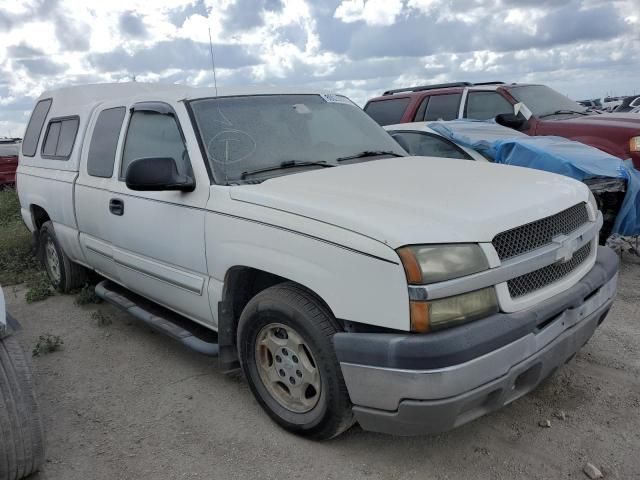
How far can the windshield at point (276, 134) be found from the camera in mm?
3541

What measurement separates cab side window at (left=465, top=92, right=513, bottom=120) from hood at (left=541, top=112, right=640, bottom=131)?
2.27 ft

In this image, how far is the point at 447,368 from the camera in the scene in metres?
2.42

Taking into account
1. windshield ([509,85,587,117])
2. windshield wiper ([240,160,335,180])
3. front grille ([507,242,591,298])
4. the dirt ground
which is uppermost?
windshield wiper ([240,160,335,180])

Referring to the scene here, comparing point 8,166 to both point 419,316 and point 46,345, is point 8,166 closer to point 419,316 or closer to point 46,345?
point 46,345

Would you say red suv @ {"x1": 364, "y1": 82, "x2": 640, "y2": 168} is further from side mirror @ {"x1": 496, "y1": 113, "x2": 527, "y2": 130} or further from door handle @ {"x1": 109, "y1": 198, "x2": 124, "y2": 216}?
door handle @ {"x1": 109, "y1": 198, "x2": 124, "y2": 216}

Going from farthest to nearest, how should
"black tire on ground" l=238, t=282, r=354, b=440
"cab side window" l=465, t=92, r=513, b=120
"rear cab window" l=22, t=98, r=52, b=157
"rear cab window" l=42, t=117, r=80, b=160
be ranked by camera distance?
"cab side window" l=465, t=92, r=513, b=120 → "rear cab window" l=22, t=98, r=52, b=157 → "rear cab window" l=42, t=117, r=80, b=160 → "black tire on ground" l=238, t=282, r=354, b=440

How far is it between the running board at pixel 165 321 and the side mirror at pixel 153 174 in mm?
983

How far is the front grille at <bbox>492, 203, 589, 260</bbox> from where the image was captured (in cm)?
268

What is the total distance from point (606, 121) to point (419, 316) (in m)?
5.56

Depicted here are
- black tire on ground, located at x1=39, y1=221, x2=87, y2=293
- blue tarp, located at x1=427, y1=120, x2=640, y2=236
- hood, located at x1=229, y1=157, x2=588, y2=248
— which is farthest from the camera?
black tire on ground, located at x1=39, y1=221, x2=87, y2=293

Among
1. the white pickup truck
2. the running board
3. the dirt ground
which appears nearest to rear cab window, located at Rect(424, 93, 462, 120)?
the white pickup truck

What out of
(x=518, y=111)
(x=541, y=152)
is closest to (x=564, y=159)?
(x=541, y=152)

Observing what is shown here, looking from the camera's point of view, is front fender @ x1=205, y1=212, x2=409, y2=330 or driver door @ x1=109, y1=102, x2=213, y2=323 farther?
driver door @ x1=109, y1=102, x2=213, y2=323

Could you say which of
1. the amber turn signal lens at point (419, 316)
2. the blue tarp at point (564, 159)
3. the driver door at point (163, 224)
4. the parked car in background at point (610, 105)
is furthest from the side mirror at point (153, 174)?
the parked car in background at point (610, 105)
